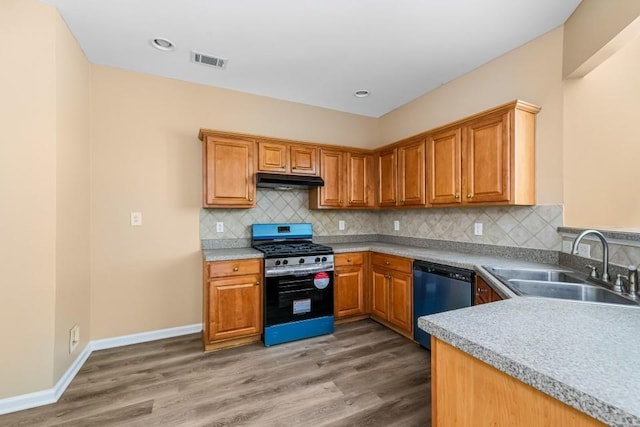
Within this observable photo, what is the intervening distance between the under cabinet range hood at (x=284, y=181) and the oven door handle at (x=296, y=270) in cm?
90

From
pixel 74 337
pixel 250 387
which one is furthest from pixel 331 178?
pixel 74 337

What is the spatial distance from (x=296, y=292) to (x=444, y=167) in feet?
6.29

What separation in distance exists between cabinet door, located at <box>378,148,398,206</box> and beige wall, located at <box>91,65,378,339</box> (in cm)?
180

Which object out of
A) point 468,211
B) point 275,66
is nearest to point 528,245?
point 468,211

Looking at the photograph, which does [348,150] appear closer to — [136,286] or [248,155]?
[248,155]

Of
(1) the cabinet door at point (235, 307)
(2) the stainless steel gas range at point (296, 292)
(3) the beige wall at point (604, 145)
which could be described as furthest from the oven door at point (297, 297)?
(3) the beige wall at point (604, 145)

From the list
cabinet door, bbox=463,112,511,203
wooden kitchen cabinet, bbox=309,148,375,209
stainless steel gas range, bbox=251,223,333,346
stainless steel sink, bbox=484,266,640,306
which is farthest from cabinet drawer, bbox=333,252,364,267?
stainless steel sink, bbox=484,266,640,306

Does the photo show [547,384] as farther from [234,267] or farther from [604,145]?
[234,267]

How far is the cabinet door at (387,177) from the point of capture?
3463mm

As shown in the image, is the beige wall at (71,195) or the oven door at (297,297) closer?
the beige wall at (71,195)

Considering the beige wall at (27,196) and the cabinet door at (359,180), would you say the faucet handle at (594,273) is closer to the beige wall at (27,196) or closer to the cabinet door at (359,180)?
the cabinet door at (359,180)

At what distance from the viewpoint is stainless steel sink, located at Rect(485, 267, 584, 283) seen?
1.95 metres

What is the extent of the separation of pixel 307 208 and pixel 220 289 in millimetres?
1492

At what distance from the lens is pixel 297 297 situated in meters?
2.92
